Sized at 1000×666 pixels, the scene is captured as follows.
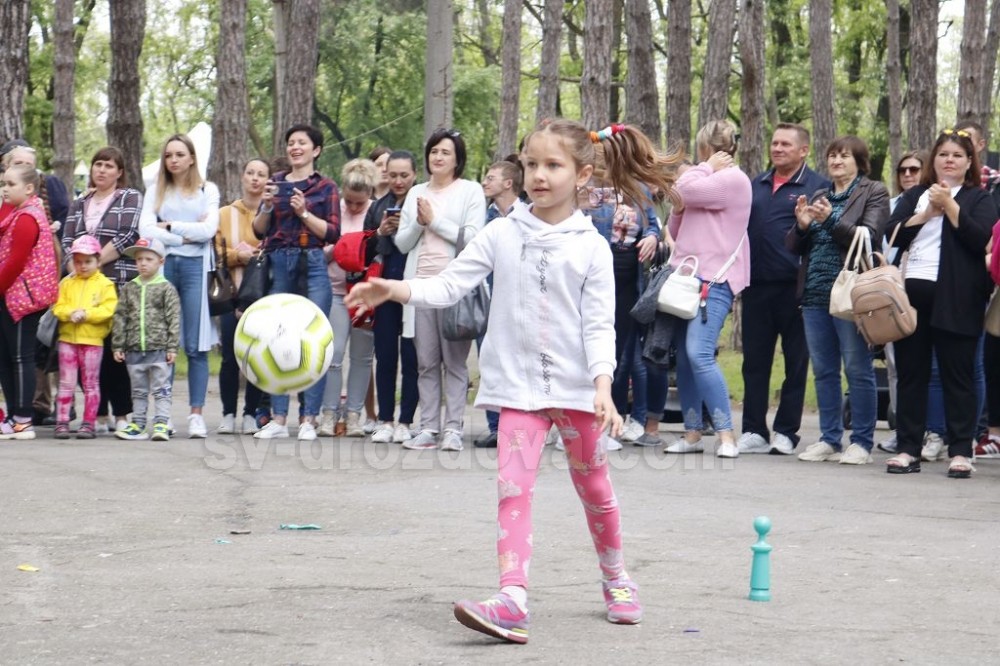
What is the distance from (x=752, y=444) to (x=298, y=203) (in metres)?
3.93

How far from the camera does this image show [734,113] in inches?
1991

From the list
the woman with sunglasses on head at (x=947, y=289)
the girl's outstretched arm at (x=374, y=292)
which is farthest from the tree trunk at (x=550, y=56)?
the girl's outstretched arm at (x=374, y=292)

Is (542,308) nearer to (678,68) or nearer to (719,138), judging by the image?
(719,138)

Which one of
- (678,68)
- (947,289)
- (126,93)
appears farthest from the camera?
(678,68)

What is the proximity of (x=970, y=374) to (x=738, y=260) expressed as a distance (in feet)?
6.03

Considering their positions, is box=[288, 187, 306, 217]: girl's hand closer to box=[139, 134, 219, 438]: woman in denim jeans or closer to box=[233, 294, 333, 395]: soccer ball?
box=[139, 134, 219, 438]: woman in denim jeans

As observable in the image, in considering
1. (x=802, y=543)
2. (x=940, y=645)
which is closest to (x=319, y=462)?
(x=802, y=543)

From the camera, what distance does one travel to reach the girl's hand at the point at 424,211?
10961 millimetres

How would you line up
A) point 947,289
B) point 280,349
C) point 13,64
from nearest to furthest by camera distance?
point 280,349, point 947,289, point 13,64

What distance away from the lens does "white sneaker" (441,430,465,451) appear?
11633 mm

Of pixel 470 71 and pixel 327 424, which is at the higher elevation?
pixel 470 71

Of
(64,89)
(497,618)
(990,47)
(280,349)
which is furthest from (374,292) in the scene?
(990,47)

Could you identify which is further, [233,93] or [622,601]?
[233,93]

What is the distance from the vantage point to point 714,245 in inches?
442
